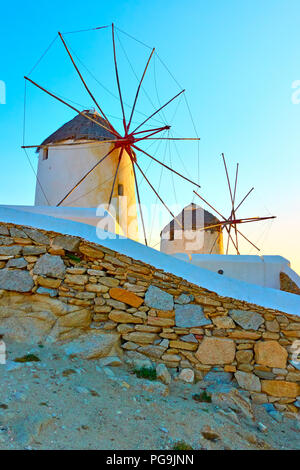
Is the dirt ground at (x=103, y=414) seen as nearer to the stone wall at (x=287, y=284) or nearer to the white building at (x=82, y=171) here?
the stone wall at (x=287, y=284)

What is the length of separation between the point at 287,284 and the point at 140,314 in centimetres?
460

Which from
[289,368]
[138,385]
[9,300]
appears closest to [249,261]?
[289,368]

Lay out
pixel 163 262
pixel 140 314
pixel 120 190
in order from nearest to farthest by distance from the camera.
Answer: pixel 140 314
pixel 163 262
pixel 120 190

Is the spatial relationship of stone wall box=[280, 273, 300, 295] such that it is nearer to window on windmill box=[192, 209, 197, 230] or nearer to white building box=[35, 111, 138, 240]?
white building box=[35, 111, 138, 240]

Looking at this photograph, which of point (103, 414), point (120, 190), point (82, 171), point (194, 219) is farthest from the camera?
point (194, 219)

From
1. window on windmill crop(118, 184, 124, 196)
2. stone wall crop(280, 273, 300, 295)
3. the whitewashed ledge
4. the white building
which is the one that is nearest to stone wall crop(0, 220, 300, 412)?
the whitewashed ledge

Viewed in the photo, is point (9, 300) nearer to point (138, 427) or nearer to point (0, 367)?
point (0, 367)

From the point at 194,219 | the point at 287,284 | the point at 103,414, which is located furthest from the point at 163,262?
the point at 194,219

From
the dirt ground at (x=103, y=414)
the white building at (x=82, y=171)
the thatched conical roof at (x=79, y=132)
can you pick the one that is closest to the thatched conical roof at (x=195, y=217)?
the white building at (x=82, y=171)

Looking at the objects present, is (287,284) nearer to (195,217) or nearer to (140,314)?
(140,314)

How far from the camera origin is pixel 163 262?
14.3 feet

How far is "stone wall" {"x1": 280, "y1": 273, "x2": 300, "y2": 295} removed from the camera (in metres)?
7.27

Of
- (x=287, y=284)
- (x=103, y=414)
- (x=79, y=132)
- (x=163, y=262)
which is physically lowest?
(x=103, y=414)

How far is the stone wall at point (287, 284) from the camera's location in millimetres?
7271
